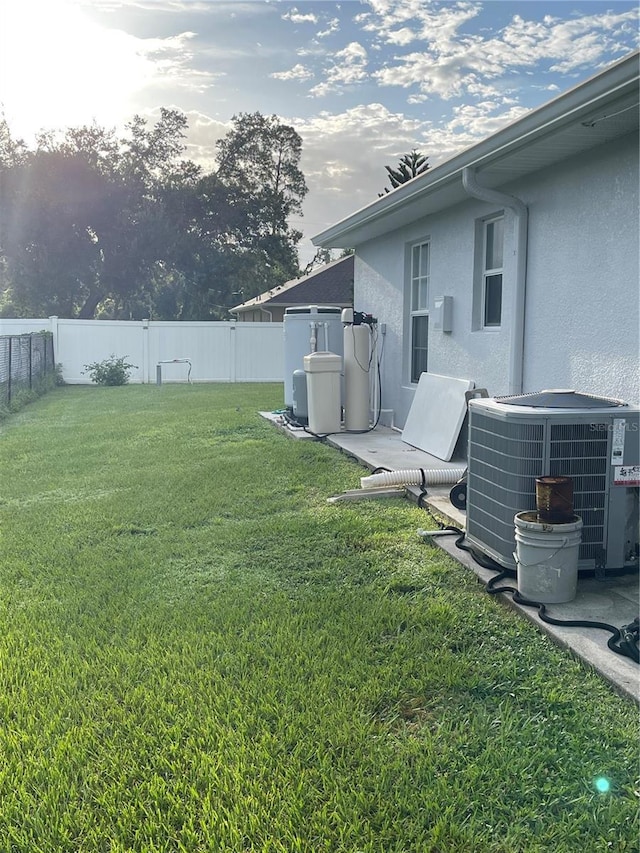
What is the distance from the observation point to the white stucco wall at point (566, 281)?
4.79 metres

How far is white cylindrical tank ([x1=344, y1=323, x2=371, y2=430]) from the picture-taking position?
9.04 m

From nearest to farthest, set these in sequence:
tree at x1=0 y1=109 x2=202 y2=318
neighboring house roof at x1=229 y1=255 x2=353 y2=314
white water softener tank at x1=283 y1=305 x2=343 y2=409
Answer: white water softener tank at x1=283 y1=305 x2=343 y2=409
neighboring house roof at x1=229 y1=255 x2=353 y2=314
tree at x1=0 y1=109 x2=202 y2=318

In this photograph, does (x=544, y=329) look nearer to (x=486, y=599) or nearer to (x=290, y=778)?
(x=486, y=599)

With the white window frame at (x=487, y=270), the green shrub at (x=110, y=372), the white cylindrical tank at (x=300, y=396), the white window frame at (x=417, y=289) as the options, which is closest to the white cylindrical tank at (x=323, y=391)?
the white cylindrical tank at (x=300, y=396)

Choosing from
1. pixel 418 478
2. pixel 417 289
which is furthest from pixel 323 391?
pixel 418 478

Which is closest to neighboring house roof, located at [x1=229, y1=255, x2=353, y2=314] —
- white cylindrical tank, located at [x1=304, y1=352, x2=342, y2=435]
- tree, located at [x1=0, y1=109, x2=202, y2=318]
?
tree, located at [x1=0, y1=109, x2=202, y2=318]

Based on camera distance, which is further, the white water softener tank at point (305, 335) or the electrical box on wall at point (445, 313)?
the white water softener tank at point (305, 335)

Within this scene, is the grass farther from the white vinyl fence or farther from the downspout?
the white vinyl fence

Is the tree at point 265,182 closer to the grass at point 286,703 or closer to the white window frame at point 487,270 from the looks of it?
the white window frame at point 487,270

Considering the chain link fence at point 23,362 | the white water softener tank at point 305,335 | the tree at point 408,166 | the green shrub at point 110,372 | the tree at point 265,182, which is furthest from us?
the tree at point 265,182

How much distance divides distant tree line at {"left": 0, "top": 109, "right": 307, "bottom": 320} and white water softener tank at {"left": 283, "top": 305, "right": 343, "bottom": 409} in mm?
21196

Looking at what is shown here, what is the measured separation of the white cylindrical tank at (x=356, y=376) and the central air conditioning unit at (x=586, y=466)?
17.0ft

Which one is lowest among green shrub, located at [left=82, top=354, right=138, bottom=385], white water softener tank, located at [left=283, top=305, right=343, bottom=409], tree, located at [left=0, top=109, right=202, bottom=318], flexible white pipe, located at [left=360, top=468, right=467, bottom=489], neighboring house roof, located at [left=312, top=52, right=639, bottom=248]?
flexible white pipe, located at [left=360, top=468, right=467, bottom=489]

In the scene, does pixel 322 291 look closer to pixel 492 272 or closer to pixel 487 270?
pixel 487 270
